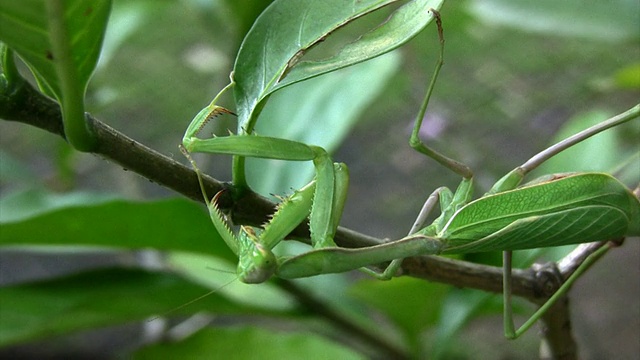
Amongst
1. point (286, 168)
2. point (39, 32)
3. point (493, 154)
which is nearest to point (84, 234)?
point (286, 168)

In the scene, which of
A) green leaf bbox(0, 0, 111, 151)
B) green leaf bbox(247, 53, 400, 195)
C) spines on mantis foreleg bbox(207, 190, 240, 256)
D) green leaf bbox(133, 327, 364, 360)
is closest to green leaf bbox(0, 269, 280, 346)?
green leaf bbox(133, 327, 364, 360)

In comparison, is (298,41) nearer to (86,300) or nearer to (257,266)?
(257,266)

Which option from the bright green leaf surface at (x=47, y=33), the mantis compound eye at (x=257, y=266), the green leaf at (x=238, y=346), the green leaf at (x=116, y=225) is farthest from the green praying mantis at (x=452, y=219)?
the green leaf at (x=238, y=346)

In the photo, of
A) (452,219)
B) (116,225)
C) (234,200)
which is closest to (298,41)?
(234,200)

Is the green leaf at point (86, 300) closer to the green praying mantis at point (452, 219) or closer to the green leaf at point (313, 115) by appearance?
the green leaf at point (313, 115)

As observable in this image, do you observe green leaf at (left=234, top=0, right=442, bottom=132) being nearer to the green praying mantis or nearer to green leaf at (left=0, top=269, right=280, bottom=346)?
the green praying mantis

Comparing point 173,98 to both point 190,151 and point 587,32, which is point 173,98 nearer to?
point 587,32
